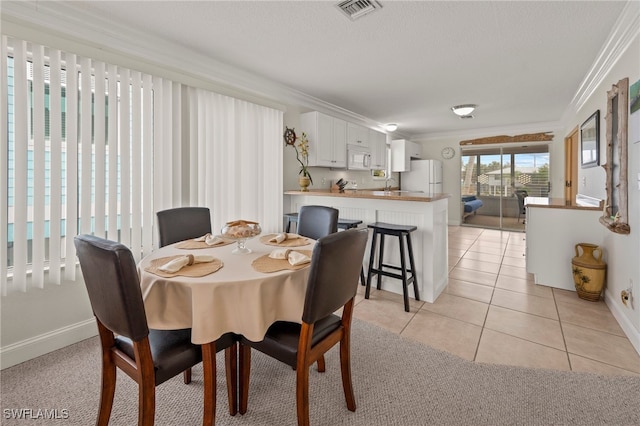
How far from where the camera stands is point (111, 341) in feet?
4.39

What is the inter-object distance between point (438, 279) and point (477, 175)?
512 cm

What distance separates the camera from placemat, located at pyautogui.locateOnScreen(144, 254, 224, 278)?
1.38m

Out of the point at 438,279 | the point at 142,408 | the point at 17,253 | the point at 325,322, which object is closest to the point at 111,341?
the point at 142,408

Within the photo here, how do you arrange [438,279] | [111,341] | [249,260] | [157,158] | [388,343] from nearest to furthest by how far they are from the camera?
[111,341] → [249,260] → [388,343] → [157,158] → [438,279]

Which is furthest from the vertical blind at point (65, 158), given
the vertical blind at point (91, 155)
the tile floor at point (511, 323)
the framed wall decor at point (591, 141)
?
the framed wall decor at point (591, 141)

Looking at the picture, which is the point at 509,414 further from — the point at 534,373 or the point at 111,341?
the point at 111,341

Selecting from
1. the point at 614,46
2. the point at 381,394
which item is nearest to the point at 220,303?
the point at 381,394

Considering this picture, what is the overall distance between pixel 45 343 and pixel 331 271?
87.8 inches

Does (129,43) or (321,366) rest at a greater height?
(129,43)

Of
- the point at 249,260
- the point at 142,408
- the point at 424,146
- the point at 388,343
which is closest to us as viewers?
the point at 142,408

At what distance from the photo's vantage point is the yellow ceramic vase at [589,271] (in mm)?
2766

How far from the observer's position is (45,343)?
2.07 meters

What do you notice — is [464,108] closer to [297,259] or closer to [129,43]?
[297,259]

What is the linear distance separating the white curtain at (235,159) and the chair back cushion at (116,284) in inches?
70.4
